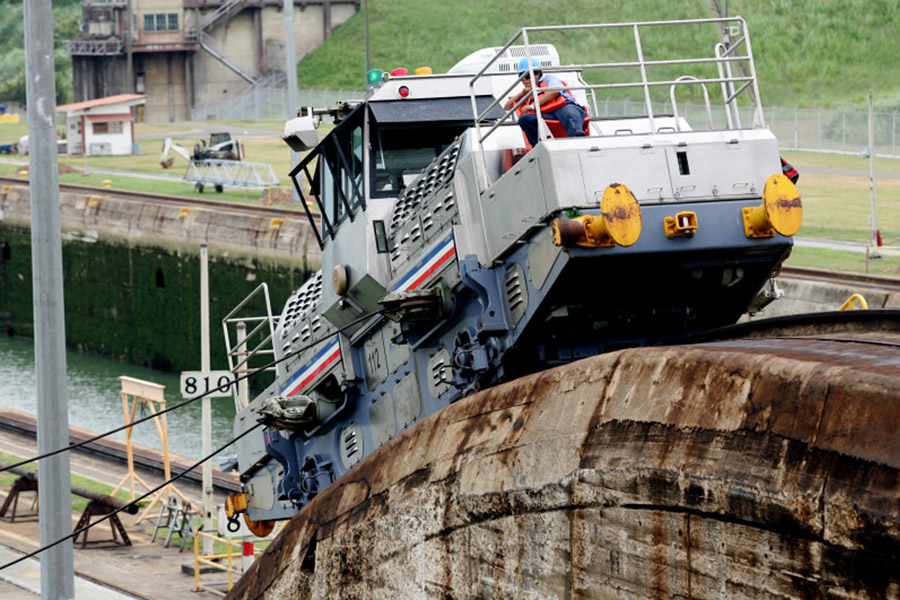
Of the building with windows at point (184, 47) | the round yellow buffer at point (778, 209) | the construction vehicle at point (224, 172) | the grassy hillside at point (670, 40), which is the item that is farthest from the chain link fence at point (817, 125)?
the round yellow buffer at point (778, 209)

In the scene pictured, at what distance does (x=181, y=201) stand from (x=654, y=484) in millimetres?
43128

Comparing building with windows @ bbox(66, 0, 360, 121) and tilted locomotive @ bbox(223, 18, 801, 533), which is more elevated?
building with windows @ bbox(66, 0, 360, 121)

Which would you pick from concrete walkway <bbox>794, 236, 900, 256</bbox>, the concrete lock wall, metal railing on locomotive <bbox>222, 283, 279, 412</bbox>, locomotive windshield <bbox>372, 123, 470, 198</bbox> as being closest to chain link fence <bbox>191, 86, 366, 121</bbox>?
the concrete lock wall

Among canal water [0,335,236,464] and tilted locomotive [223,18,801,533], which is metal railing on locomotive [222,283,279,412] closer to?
tilted locomotive [223,18,801,533]

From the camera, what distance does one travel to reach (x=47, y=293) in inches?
505

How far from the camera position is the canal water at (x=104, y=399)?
3650 centimetres

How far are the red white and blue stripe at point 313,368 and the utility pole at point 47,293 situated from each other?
7.49ft

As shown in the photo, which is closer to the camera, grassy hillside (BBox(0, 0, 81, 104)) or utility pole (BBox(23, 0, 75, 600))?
utility pole (BBox(23, 0, 75, 600))

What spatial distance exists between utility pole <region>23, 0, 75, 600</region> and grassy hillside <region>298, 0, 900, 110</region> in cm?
5894

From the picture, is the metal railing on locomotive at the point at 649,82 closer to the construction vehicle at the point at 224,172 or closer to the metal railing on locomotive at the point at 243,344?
the metal railing on locomotive at the point at 243,344

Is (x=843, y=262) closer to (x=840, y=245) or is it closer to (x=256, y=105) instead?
(x=840, y=245)

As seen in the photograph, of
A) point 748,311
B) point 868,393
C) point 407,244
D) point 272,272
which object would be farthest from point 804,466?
point 272,272

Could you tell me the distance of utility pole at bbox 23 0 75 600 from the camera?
12719 millimetres

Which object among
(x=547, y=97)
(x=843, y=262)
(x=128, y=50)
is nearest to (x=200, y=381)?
(x=547, y=97)
